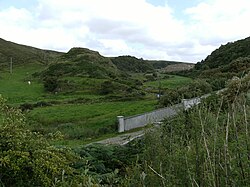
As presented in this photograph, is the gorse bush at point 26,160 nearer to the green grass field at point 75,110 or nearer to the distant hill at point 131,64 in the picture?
the green grass field at point 75,110

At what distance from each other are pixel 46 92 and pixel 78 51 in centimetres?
3652

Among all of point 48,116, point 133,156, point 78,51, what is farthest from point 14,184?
point 78,51

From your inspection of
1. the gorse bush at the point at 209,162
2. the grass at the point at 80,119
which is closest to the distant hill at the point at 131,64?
the grass at the point at 80,119

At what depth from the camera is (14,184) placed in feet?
19.7

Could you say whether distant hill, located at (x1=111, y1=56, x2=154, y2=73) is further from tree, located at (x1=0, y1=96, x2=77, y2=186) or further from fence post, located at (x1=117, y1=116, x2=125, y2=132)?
tree, located at (x1=0, y1=96, x2=77, y2=186)

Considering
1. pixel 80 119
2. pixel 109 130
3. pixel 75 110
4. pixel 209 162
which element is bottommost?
pixel 80 119

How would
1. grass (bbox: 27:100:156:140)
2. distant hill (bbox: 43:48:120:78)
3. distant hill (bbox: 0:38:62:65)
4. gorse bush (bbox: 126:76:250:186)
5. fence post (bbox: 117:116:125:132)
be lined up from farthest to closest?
distant hill (bbox: 0:38:62:65) → distant hill (bbox: 43:48:120:78) → grass (bbox: 27:100:156:140) → fence post (bbox: 117:116:125:132) → gorse bush (bbox: 126:76:250:186)

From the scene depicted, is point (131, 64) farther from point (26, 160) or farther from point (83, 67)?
point (26, 160)

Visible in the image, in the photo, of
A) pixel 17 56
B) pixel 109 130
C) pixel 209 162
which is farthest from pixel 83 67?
pixel 209 162

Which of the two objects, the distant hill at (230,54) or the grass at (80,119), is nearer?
the grass at (80,119)

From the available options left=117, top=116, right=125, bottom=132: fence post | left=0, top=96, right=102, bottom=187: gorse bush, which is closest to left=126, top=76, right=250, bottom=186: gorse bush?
left=0, top=96, right=102, bottom=187: gorse bush

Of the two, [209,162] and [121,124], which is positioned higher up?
[209,162]

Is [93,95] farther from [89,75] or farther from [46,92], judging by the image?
[89,75]

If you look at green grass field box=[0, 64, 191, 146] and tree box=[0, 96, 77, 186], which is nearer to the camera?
tree box=[0, 96, 77, 186]
